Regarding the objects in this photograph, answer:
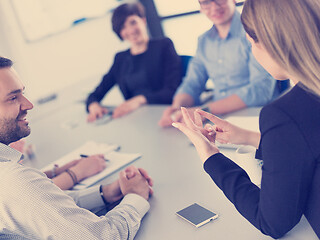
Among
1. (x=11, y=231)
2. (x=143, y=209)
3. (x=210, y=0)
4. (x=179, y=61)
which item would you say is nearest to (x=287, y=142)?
(x=143, y=209)

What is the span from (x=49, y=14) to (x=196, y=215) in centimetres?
329

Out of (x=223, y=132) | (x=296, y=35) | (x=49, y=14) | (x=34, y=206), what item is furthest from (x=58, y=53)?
(x=296, y=35)

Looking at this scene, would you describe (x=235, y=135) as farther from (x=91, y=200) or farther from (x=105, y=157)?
(x=105, y=157)

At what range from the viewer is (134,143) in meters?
1.86

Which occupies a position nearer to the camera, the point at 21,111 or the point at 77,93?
the point at 21,111

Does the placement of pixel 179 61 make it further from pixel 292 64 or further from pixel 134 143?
pixel 292 64

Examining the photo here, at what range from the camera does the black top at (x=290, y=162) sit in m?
0.81

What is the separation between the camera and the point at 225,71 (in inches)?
89.0

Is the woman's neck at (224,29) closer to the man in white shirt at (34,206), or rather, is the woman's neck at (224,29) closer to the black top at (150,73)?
the black top at (150,73)

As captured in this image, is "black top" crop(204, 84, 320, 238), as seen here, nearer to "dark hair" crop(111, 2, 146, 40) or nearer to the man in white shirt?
the man in white shirt

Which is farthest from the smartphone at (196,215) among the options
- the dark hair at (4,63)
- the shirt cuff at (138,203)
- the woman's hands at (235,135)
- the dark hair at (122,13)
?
the dark hair at (122,13)

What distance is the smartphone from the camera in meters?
1.07

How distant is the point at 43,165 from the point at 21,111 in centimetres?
75

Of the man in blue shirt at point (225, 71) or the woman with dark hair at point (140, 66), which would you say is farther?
the woman with dark hair at point (140, 66)
